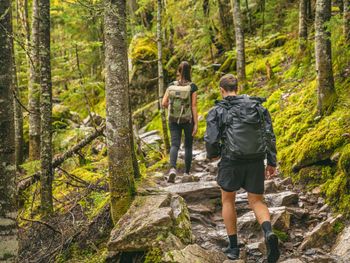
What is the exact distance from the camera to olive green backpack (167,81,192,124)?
7.50 meters

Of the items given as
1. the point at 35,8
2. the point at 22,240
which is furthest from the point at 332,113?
the point at 35,8

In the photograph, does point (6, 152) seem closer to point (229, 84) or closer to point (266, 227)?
point (229, 84)

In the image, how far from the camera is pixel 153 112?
58.8ft

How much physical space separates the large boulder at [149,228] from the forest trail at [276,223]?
0.38 meters

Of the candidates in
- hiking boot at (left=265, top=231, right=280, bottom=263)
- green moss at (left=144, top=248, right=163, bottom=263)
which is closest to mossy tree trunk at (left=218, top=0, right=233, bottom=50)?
hiking boot at (left=265, top=231, right=280, bottom=263)

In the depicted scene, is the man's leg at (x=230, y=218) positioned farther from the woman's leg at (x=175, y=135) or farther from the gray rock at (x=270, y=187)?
the woman's leg at (x=175, y=135)

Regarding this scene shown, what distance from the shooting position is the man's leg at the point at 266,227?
14.8 ft

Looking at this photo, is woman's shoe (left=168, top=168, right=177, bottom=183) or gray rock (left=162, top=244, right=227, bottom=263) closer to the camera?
gray rock (left=162, top=244, right=227, bottom=263)

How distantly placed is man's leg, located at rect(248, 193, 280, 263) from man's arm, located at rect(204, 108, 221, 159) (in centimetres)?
75

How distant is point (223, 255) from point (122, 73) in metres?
2.95

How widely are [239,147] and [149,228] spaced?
1.58 m

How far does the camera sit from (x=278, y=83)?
12180 mm

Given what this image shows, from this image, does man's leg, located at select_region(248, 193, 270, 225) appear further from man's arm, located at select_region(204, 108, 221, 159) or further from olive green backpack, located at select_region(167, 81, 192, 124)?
olive green backpack, located at select_region(167, 81, 192, 124)

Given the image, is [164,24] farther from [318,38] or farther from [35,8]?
[318,38]
